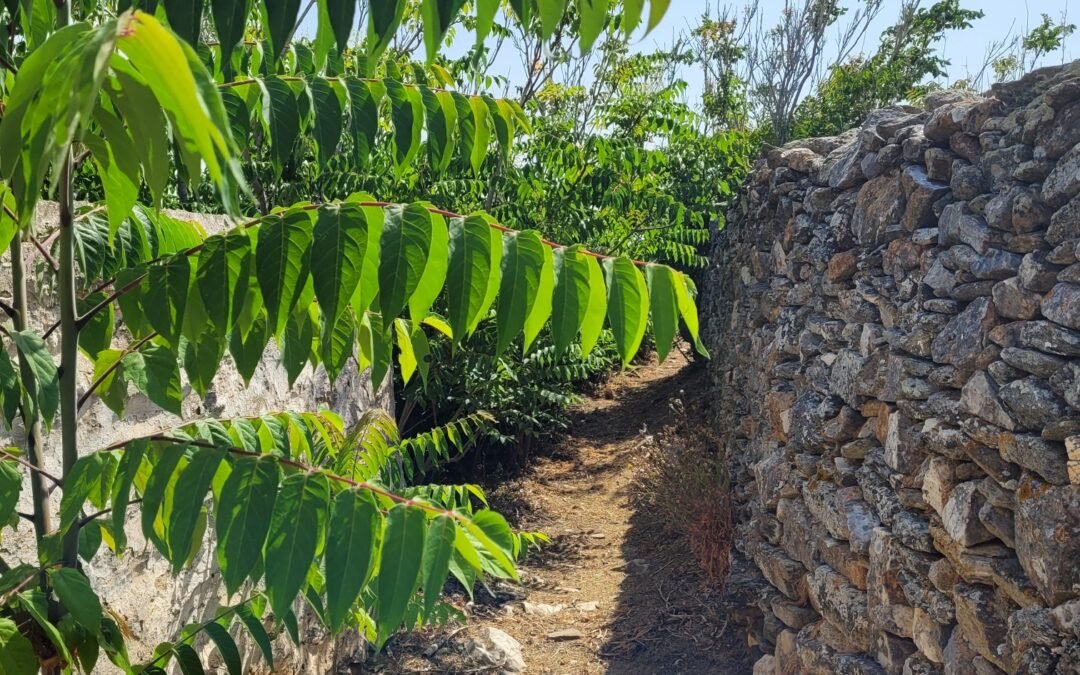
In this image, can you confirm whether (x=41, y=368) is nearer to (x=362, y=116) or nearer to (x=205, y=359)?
(x=205, y=359)

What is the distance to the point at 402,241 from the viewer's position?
129cm

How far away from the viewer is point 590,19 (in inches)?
48.6

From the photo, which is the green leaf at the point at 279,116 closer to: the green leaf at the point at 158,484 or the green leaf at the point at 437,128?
the green leaf at the point at 437,128

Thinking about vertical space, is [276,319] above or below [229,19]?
below

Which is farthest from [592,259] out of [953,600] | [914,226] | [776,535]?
[776,535]

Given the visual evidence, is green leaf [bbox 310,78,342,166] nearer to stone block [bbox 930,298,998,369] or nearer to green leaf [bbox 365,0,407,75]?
green leaf [bbox 365,0,407,75]

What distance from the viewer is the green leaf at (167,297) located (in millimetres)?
1355

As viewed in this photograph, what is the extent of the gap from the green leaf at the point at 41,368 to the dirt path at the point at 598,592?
3.39 metres

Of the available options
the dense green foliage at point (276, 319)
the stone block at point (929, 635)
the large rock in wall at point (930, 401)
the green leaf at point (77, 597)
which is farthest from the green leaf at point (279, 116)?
the stone block at point (929, 635)

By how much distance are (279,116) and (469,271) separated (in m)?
0.51

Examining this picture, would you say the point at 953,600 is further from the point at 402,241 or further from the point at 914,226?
the point at 402,241

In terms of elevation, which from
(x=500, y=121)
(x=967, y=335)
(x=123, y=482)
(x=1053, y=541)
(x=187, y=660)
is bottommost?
(x=1053, y=541)

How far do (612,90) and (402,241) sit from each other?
7011 millimetres

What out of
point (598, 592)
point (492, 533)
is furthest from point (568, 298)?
point (598, 592)
